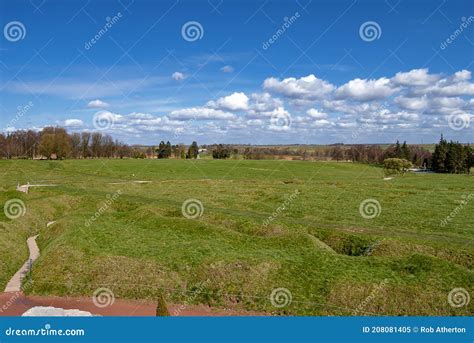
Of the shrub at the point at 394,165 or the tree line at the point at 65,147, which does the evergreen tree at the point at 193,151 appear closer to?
the tree line at the point at 65,147

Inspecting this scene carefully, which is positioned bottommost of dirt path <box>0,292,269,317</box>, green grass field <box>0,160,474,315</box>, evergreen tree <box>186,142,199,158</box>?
dirt path <box>0,292,269,317</box>

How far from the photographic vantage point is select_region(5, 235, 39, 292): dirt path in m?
30.9

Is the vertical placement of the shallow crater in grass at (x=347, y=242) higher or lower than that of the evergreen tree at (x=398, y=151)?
lower

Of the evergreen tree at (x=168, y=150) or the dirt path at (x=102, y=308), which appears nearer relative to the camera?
the dirt path at (x=102, y=308)

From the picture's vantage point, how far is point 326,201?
64.7 metres

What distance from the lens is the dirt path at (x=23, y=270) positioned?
30891 mm

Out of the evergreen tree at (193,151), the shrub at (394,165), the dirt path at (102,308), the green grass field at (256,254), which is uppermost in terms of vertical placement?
the evergreen tree at (193,151)

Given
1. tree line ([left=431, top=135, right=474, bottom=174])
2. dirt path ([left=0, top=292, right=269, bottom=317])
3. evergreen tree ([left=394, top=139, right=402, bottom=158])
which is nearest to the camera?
dirt path ([left=0, top=292, right=269, bottom=317])

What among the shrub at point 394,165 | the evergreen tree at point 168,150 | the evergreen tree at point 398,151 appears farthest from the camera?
the evergreen tree at point 168,150

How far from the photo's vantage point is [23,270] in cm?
3472

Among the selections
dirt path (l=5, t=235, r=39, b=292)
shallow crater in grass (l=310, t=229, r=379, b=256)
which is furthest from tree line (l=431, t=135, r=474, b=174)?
dirt path (l=5, t=235, r=39, b=292)

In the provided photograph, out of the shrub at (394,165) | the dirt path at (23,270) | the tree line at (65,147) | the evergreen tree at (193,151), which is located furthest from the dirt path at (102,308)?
the evergreen tree at (193,151)

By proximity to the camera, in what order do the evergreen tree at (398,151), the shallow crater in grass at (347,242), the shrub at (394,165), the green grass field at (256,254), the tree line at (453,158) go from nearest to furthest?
1. the green grass field at (256,254)
2. the shallow crater in grass at (347,242)
3. the shrub at (394,165)
4. the tree line at (453,158)
5. the evergreen tree at (398,151)

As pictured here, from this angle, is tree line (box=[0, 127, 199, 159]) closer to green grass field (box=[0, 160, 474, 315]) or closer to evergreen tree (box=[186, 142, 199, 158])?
evergreen tree (box=[186, 142, 199, 158])
